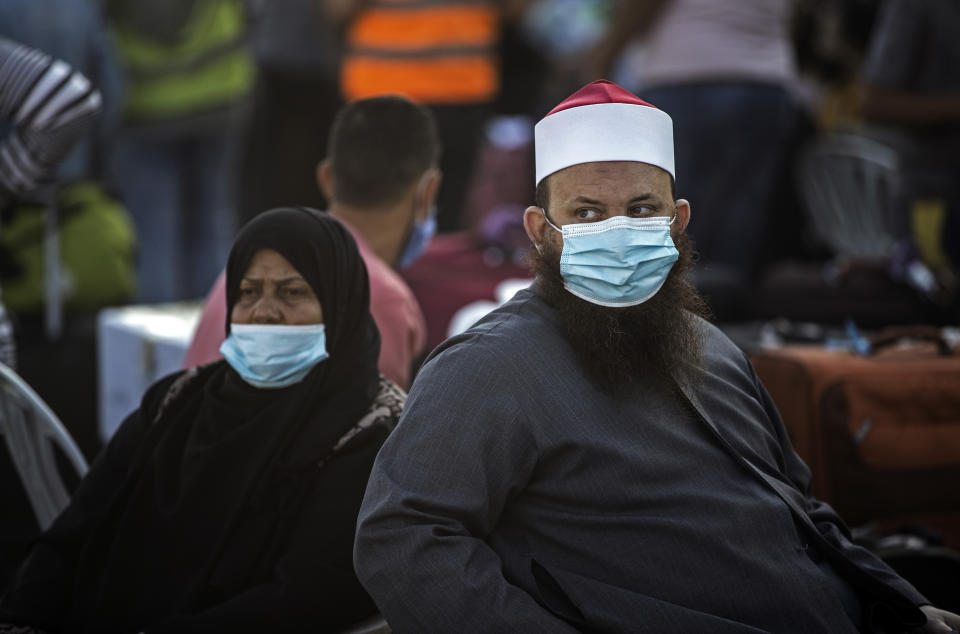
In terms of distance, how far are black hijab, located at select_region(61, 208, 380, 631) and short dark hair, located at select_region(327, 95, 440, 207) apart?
3.39 ft

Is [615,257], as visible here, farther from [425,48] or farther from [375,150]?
[425,48]

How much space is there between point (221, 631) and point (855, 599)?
1130 millimetres

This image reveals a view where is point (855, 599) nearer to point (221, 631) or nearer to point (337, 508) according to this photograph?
point (337, 508)

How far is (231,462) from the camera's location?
7.30 feet

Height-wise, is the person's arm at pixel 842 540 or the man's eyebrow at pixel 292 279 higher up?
the man's eyebrow at pixel 292 279

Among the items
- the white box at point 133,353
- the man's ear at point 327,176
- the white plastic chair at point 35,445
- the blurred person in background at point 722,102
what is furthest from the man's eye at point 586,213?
the blurred person in background at point 722,102

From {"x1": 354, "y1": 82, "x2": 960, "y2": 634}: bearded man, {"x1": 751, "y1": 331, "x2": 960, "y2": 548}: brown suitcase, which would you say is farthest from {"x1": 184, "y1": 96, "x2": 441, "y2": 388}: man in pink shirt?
{"x1": 354, "y1": 82, "x2": 960, "y2": 634}: bearded man

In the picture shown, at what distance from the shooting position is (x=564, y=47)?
6.33 meters

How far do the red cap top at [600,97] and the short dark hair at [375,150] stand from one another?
54.6 inches

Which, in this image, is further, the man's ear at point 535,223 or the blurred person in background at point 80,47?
the blurred person in background at point 80,47

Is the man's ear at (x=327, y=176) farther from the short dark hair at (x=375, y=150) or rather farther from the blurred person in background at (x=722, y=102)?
the blurred person in background at (x=722, y=102)

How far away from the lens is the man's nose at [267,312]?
7.48ft

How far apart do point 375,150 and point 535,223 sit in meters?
1.46

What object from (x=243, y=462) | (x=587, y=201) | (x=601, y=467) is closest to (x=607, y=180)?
(x=587, y=201)
